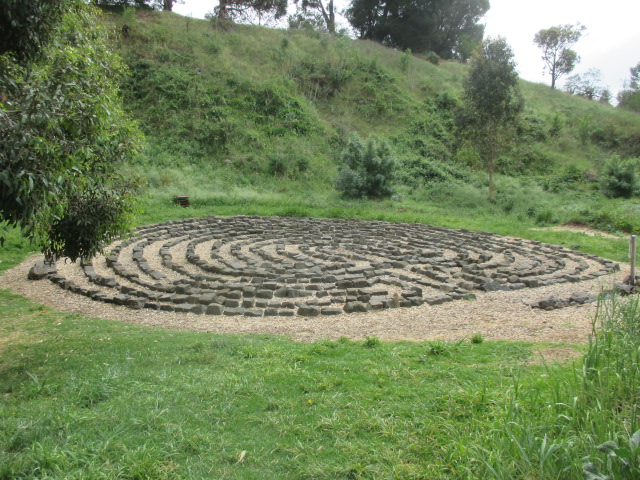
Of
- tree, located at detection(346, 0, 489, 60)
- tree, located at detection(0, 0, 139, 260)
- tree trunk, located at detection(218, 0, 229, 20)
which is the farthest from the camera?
→ tree, located at detection(346, 0, 489, 60)

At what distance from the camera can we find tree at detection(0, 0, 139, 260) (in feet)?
14.1

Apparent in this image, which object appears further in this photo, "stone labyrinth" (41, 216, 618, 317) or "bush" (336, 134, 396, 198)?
"bush" (336, 134, 396, 198)

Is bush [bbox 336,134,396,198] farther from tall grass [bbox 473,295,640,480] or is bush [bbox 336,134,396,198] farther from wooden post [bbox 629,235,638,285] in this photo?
tall grass [bbox 473,295,640,480]

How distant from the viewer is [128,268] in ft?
35.2

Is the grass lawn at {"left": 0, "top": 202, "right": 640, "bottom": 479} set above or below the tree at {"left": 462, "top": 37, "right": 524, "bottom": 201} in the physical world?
below

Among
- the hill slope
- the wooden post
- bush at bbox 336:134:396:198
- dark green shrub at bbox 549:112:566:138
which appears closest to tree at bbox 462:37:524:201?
the hill slope

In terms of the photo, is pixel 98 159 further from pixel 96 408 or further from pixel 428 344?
pixel 428 344

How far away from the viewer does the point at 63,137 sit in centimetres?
483

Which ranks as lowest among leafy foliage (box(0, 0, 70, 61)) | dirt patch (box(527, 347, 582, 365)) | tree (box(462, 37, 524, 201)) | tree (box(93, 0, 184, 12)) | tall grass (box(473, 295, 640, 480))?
dirt patch (box(527, 347, 582, 365))

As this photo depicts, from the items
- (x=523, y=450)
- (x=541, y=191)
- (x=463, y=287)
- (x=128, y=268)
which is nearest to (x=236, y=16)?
(x=541, y=191)

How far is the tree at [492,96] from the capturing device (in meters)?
20.2

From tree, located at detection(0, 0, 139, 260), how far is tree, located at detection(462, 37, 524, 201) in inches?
667

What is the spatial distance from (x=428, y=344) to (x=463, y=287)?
13.1 ft

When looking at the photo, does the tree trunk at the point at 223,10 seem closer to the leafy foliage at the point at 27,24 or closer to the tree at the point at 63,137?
the tree at the point at 63,137
